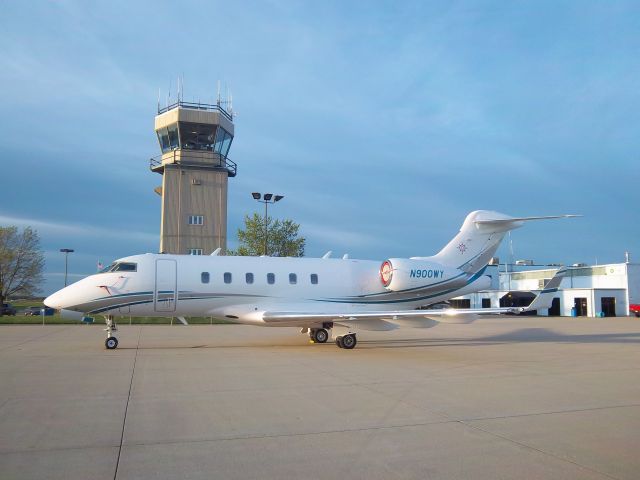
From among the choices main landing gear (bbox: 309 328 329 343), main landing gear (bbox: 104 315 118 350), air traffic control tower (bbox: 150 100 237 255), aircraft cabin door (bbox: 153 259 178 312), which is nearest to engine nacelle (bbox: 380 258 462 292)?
main landing gear (bbox: 309 328 329 343)

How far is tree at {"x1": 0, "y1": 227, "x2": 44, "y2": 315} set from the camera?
49669 millimetres

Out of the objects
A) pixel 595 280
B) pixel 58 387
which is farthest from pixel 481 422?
pixel 595 280

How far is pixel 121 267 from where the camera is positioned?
17.1 metres

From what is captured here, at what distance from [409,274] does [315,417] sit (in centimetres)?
1274

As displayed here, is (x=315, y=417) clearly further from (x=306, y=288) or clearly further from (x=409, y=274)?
(x=409, y=274)

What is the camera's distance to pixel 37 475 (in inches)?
204

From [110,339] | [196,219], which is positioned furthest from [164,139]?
[110,339]

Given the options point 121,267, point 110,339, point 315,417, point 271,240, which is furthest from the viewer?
point 271,240

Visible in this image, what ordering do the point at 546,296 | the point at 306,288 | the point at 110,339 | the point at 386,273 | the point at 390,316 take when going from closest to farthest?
the point at 390,316 < the point at 110,339 < the point at 546,296 < the point at 306,288 < the point at 386,273

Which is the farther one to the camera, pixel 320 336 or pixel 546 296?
pixel 320 336

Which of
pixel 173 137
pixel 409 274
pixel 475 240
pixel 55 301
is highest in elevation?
pixel 173 137

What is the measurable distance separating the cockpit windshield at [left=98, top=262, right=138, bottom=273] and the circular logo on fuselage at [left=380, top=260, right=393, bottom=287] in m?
8.86

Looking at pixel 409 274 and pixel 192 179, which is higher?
pixel 192 179

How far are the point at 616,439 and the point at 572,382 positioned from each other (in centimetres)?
467
